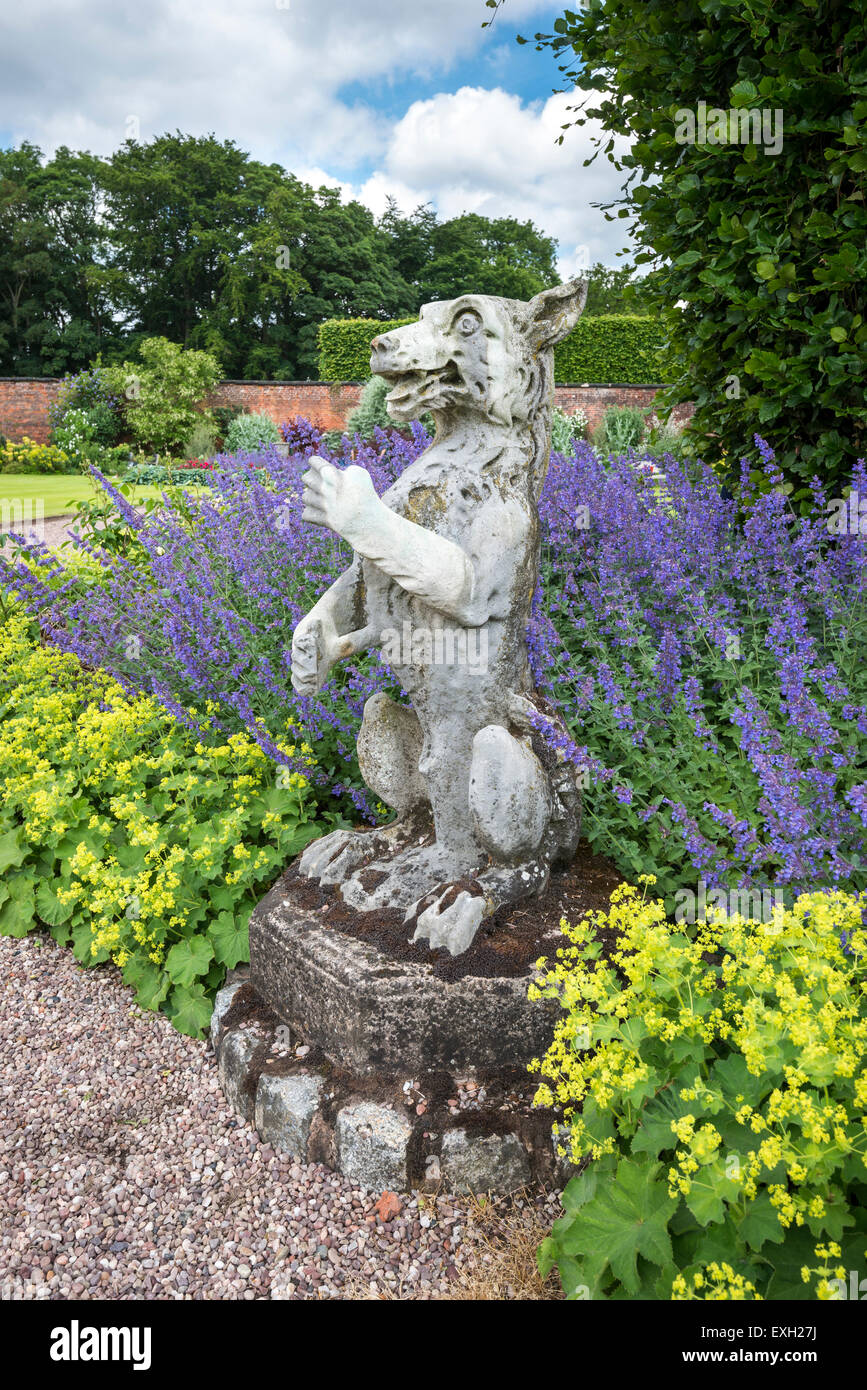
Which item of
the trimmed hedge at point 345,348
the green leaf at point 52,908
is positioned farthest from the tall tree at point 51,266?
the green leaf at point 52,908

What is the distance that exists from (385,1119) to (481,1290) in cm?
43

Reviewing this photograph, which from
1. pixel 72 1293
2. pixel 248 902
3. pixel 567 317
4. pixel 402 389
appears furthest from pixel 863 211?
pixel 72 1293

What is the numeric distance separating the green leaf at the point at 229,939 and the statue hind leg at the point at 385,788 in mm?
431

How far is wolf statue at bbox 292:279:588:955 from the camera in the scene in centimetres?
211

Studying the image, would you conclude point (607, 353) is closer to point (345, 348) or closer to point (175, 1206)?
point (345, 348)

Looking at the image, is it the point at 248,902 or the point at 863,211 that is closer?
the point at 863,211

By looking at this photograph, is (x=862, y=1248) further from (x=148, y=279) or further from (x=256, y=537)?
(x=148, y=279)

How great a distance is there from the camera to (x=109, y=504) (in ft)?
19.7

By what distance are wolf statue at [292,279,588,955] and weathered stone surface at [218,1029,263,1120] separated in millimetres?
527

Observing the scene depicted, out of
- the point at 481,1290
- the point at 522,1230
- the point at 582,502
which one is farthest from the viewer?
the point at 582,502

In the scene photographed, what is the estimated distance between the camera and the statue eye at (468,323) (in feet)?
7.00

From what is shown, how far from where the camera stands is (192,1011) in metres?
3.02

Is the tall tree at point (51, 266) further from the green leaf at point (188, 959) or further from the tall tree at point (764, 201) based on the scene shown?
the green leaf at point (188, 959)

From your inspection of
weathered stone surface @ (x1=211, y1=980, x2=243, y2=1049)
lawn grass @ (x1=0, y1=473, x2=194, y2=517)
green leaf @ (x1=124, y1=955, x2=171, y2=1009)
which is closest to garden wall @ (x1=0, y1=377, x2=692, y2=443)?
lawn grass @ (x1=0, y1=473, x2=194, y2=517)
